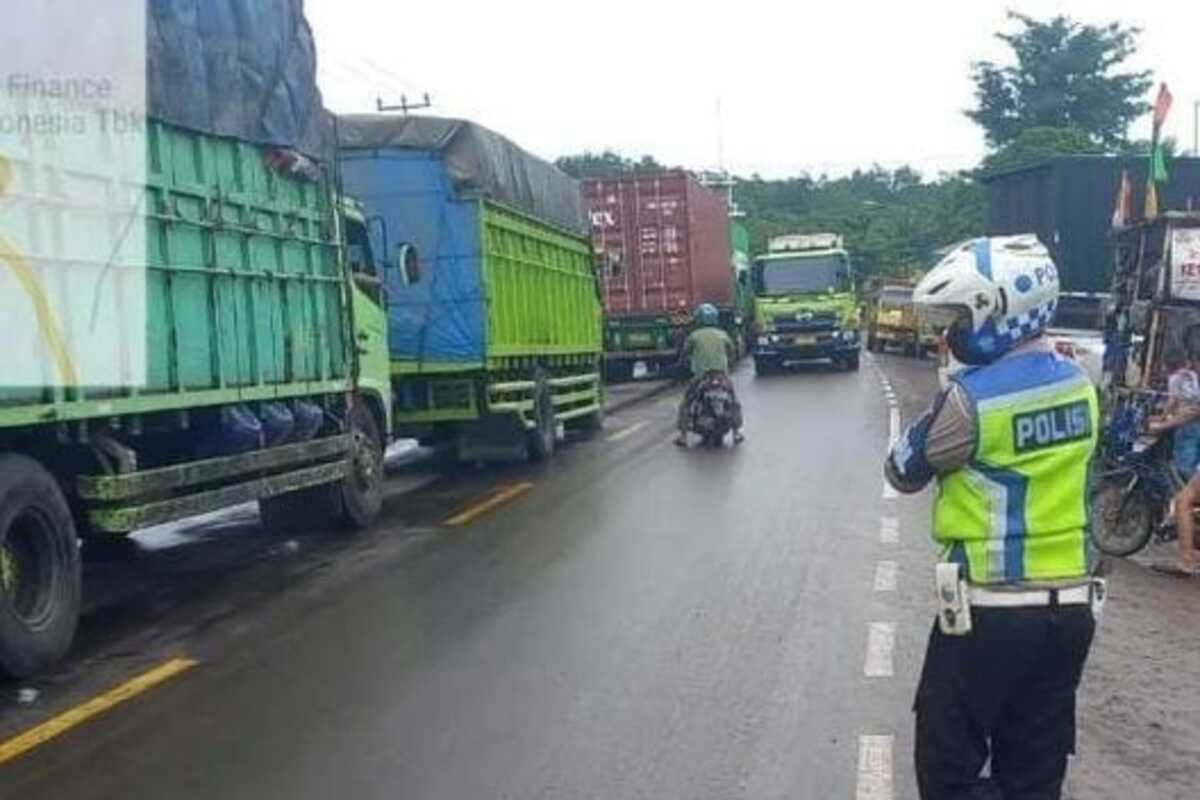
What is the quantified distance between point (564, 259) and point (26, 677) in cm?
1242

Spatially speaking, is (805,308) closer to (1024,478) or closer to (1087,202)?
(1087,202)

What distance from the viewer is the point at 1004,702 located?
3695 mm

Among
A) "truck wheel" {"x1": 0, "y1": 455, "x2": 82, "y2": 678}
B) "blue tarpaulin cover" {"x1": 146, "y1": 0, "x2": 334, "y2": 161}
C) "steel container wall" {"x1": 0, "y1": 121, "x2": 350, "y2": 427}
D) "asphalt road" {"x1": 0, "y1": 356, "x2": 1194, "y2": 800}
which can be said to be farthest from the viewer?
"blue tarpaulin cover" {"x1": 146, "y1": 0, "x2": 334, "y2": 161}

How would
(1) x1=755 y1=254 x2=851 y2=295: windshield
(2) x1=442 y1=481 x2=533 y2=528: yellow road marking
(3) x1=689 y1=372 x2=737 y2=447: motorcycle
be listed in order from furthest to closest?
(1) x1=755 y1=254 x2=851 y2=295: windshield, (3) x1=689 y1=372 x2=737 y2=447: motorcycle, (2) x1=442 y1=481 x2=533 y2=528: yellow road marking

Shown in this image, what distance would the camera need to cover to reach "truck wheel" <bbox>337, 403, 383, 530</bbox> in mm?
11375

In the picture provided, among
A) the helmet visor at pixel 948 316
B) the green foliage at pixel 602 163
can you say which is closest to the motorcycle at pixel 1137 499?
the helmet visor at pixel 948 316

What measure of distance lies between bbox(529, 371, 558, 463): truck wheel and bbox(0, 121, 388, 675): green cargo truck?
420cm

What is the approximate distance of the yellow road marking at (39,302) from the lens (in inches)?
265

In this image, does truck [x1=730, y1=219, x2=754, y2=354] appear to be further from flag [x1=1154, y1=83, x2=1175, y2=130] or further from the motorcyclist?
flag [x1=1154, y1=83, x2=1175, y2=130]

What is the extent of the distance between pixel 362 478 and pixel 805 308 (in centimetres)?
2055

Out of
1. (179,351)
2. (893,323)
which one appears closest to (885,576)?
(179,351)

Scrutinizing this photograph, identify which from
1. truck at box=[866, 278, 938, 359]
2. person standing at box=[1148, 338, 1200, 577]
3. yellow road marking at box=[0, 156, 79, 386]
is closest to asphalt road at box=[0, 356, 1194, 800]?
yellow road marking at box=[0, 156, 79, 386]

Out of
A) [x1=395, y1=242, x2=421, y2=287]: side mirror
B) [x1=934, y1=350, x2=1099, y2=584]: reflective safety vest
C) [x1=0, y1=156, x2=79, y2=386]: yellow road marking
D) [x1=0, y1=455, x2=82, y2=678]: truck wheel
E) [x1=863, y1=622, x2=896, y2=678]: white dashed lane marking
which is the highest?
[x1=395, y1=242, x2=421, y2=287]: side mirror

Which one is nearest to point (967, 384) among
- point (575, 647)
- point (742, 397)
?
point (575, 647)
